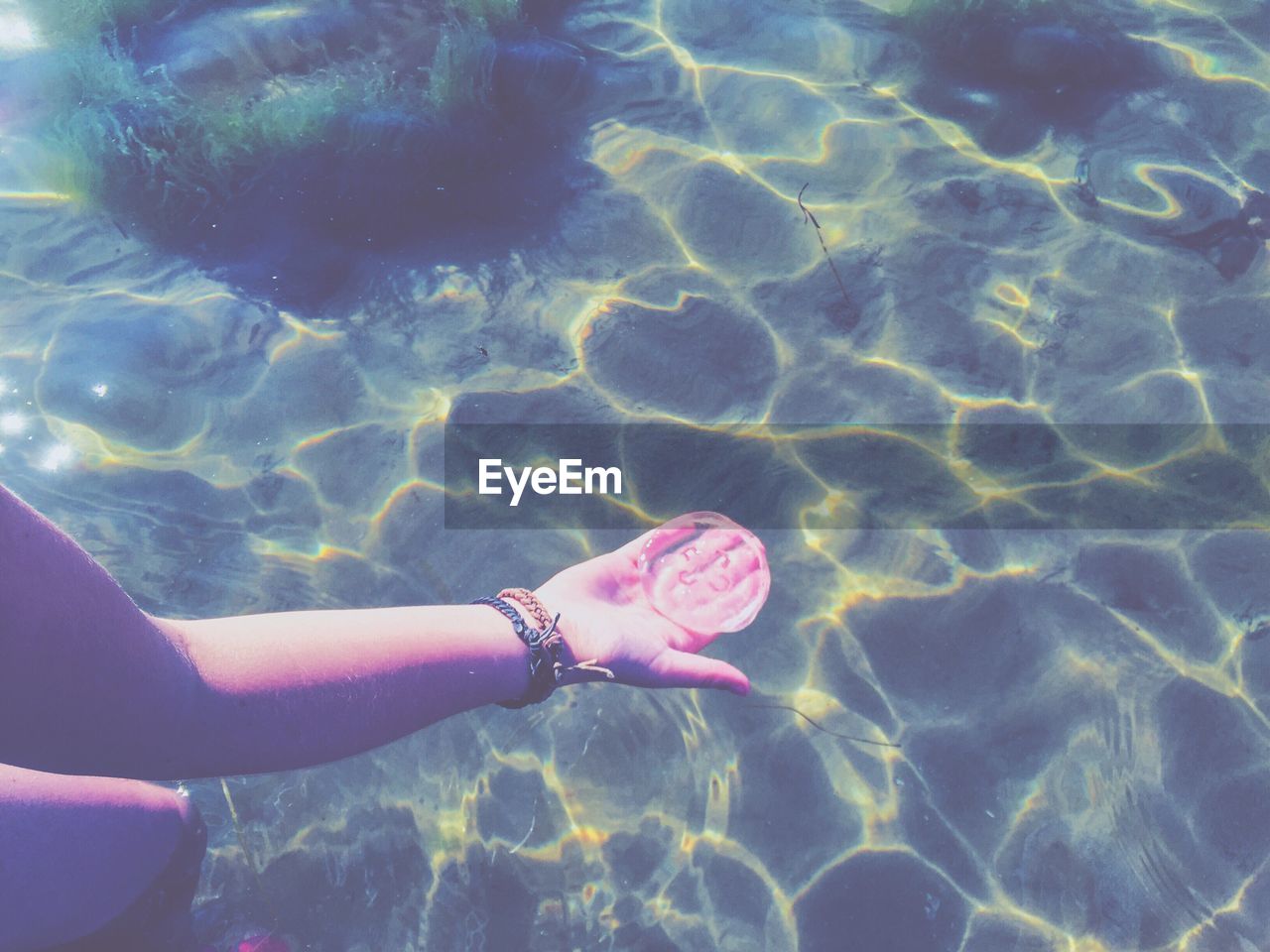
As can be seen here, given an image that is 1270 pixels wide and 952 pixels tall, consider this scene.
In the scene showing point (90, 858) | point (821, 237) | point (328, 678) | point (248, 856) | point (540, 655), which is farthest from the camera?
point (821, 237)

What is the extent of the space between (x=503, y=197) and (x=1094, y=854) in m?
3.96

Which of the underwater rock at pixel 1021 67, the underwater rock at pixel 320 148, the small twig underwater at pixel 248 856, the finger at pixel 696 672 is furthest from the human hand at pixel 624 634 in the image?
the underwater rock at pixel 1021 67

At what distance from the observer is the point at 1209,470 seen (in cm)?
348

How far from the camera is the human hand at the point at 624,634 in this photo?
287 centimetres

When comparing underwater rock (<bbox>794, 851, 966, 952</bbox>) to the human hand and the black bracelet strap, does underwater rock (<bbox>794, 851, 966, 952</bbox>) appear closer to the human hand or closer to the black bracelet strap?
the human hand

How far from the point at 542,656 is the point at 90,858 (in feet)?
4.78

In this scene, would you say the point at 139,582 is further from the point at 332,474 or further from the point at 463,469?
the point at 463,469

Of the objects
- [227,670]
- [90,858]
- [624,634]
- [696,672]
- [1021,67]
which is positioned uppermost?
[1021,67]

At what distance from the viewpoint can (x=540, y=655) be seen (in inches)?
106

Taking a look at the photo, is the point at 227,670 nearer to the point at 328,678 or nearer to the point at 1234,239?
the point at 328,678

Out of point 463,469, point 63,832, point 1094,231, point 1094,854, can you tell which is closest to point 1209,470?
point 1094,231

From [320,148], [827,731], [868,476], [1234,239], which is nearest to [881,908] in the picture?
[827,731]

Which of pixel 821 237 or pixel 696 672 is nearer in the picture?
pixel 696 672

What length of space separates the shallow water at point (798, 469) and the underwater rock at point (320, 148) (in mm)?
91
